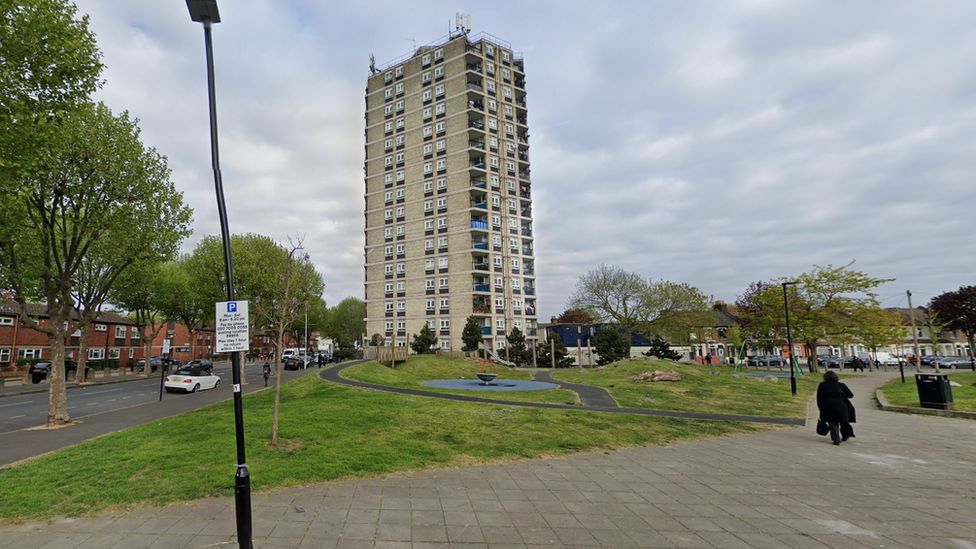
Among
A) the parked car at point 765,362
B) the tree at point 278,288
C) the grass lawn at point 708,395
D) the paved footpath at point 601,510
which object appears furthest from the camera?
the parked car at point 765,362

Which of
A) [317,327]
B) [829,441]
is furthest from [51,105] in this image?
[317,327]

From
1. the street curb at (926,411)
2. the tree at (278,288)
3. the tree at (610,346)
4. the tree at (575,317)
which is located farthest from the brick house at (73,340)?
the tree at (575,317)

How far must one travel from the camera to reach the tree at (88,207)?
15.0m

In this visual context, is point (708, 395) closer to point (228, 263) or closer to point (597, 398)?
point (597, 398)

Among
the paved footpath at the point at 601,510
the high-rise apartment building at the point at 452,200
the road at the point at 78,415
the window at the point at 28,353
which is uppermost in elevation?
the high-rise apartment building at the point at 452,200

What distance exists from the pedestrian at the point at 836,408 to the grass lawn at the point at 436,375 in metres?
8.42

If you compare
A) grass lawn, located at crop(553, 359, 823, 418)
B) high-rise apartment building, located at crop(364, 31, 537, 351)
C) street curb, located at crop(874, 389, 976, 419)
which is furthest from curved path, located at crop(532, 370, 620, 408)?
high-rise apartment building, located at crop(364, 31, 537, 351)

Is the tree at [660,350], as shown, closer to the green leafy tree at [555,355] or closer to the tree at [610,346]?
the tree at [610,346]

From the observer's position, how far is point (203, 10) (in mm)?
5336

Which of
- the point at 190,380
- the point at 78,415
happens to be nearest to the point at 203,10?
the point at 78,415

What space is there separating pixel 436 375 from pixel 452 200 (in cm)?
2937

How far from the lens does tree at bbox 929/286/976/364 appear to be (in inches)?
2192

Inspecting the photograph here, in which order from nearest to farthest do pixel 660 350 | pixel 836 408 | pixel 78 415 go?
pixel 836 408
pixel 78 415
pixel 660 350

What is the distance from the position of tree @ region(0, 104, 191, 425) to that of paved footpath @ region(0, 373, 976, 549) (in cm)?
1366
